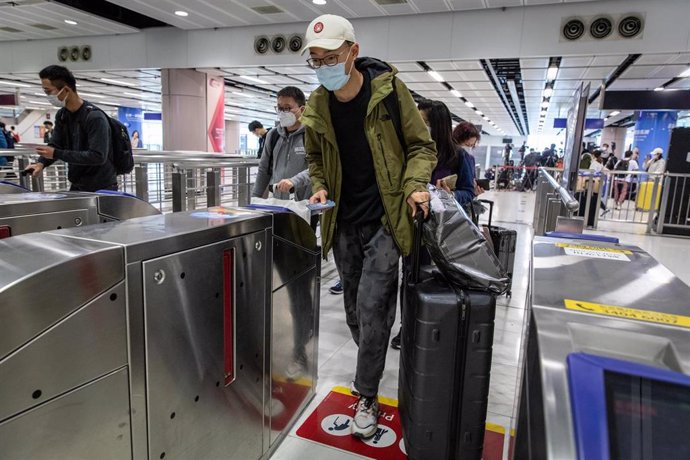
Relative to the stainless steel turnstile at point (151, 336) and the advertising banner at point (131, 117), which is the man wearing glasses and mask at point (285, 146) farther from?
the advertising banner at point (131, 117)

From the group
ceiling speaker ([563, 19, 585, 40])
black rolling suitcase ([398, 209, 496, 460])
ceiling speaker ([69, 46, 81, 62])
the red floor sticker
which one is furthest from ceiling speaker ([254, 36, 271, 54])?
black rolling suitcase ([398, 209, 496, 460])

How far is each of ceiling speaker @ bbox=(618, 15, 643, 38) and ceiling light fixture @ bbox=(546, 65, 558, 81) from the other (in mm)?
1974

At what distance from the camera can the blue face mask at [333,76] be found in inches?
66.0

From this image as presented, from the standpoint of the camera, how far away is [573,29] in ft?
21.5

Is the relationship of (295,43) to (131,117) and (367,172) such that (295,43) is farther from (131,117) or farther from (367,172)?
(131,117)

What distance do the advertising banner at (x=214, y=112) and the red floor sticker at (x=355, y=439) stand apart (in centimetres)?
868

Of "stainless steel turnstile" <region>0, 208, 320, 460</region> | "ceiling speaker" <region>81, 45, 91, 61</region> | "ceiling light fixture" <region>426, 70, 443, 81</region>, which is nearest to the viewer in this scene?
"stainless steel turnstile" <region>0, 208, 320, 460</region>

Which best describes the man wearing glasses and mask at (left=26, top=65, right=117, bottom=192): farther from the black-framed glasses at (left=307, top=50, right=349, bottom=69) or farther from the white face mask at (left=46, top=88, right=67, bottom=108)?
the black-framed glasses at (left=307, top=50, right=349, bottom=69)

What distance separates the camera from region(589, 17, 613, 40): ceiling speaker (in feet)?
20.8

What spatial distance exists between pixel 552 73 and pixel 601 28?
2669mm

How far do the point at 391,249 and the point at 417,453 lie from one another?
739mm

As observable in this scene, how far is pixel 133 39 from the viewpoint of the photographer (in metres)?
9.29

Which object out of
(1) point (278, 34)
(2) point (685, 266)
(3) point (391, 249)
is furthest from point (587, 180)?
(3) point (391, 249)

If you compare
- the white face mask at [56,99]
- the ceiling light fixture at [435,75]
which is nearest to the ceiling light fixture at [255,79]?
the ceiling light fixture at [435,75]
